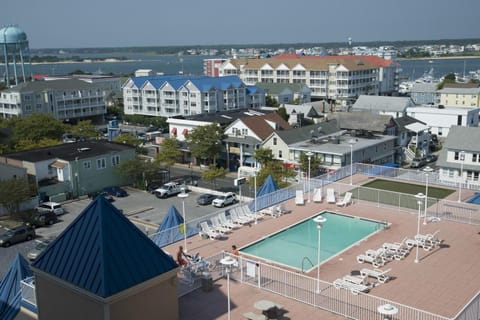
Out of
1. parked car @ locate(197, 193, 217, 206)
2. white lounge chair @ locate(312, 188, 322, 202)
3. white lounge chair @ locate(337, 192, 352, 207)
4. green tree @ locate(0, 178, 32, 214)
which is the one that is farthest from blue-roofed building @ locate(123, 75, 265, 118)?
white lounge chair @ locate(337, 192, 352, 207)

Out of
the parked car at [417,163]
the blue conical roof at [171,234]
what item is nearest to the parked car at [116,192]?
the blue conical roof at [171,234]

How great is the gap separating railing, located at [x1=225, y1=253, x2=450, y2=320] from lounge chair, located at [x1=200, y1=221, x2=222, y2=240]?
4284 mm

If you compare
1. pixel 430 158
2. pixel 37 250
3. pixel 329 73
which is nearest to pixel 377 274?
pixel 37 250

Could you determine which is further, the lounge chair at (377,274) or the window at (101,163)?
the window at (101,163)

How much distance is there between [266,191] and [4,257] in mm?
16837

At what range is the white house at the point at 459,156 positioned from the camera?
129ft

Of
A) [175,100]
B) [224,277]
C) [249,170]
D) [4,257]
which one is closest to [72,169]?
[4,257]

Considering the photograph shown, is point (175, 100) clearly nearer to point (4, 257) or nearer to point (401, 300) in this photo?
point (4, 257)

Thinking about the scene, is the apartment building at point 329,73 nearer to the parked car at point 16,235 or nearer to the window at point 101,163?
the window at point 101,163

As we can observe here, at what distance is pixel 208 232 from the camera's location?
23.1 meters

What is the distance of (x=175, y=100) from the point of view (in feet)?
268

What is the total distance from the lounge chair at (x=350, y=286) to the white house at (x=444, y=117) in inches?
2113

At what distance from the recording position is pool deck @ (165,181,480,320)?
16312 mm

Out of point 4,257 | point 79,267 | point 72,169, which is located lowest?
point 4,257
